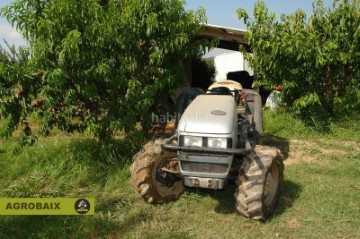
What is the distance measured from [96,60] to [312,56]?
470 centimetres

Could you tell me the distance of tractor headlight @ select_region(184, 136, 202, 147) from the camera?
3.62 meters

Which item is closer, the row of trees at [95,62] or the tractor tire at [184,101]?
Result: the row of trees at [95,62]

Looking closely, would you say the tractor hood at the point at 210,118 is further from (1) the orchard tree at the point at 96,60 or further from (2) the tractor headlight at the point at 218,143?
(1) the orchard tree at the point at 96,60

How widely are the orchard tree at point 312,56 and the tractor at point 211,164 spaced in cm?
358

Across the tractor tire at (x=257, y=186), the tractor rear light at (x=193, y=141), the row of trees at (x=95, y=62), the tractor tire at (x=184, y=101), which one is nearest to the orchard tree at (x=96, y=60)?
the row of trees at (x=95, y=62)

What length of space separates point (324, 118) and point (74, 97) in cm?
580

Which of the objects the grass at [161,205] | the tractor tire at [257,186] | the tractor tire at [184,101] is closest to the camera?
the tractor tire at [257,186]

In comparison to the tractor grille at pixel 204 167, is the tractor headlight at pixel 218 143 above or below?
above

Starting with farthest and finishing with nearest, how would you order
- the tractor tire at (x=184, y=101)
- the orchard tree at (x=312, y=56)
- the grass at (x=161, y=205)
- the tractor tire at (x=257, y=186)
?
the orchard tree at (x=312, y=56) < the tractor tire at (x=184, y=101) < the grass at (x=161, y=205) < the tractor tire at (x=257, y=186)

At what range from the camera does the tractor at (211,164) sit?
3537 mm

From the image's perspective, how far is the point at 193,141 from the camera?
3.65 meters

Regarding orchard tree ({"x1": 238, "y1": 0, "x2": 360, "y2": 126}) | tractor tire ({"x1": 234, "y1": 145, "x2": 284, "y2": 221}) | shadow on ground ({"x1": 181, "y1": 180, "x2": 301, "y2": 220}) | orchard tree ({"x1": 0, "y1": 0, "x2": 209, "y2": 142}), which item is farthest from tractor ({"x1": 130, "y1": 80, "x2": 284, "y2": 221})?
orchard tree ({"x1": 238, "y1": 0, "x2": 360, "y2": 126})

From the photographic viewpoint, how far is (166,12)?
5.21 m

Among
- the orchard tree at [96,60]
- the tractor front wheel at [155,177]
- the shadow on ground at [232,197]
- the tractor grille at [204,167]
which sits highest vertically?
the orchard tree at [96,60]
